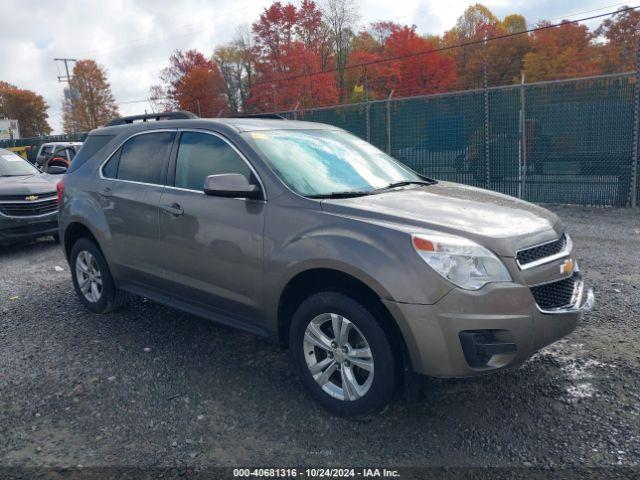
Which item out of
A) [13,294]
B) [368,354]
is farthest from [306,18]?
[368,354]

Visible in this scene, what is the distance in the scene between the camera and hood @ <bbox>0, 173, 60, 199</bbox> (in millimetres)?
8627

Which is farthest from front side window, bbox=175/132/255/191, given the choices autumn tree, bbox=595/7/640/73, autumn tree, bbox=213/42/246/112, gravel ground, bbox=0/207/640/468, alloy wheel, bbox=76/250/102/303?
autumn tree, bbox=213/42/246/112

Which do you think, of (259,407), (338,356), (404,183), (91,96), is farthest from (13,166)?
(91,96)

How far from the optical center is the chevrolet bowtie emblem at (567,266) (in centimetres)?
339

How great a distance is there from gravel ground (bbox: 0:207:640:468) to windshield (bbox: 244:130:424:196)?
1.41 m

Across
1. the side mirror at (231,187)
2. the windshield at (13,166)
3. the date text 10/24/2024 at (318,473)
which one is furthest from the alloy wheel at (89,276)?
the windshield at (13,166)

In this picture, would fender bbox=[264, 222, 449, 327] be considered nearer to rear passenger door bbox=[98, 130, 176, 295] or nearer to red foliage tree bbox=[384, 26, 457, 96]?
rear passenger door bbox=[98, 130, 176, 295]

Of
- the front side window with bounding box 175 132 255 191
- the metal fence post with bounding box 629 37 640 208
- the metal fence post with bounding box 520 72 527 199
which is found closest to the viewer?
the front side window with bounding box 175 132 255 191

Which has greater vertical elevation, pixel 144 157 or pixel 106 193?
pixel 144 157

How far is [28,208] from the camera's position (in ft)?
28.6

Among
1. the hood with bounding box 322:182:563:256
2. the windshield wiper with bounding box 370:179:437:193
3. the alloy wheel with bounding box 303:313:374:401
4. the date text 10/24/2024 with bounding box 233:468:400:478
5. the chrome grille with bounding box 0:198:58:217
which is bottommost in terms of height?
the date text 10/24/2024 with bounding box 233:468:400:478

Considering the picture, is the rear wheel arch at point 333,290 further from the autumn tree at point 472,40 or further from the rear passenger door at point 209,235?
the autumn tree at point 472,40

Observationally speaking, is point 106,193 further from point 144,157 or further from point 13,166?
point 13,166

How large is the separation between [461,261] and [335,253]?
0.71 meters
